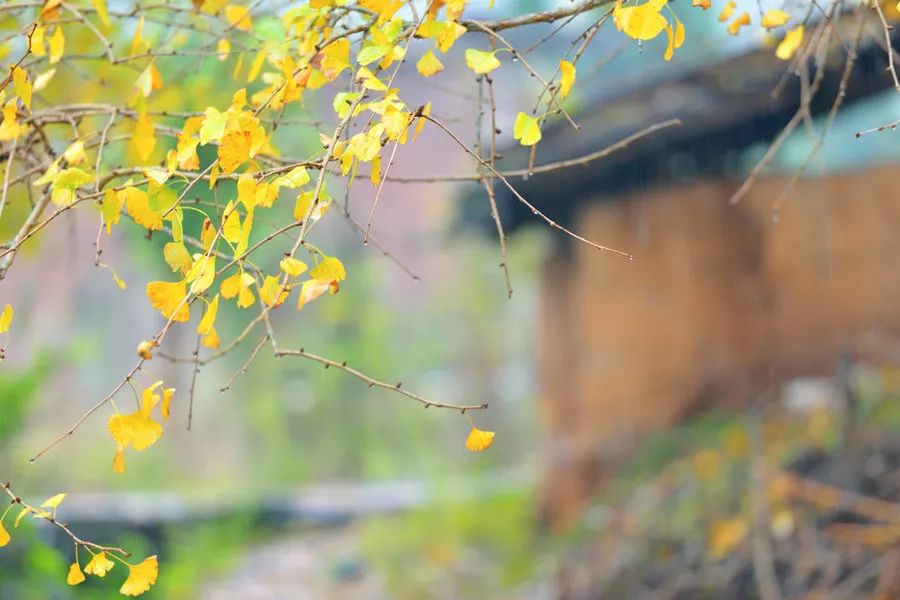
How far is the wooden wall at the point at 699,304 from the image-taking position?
5.47 m

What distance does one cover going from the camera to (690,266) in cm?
609

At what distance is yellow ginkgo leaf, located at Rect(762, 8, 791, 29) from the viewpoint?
7.00ft

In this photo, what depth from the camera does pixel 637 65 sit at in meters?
12.9

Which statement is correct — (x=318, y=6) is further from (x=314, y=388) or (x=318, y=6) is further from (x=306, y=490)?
(x=314, y=388)

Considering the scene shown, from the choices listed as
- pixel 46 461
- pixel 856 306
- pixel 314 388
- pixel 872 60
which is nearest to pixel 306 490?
pixel 314 388

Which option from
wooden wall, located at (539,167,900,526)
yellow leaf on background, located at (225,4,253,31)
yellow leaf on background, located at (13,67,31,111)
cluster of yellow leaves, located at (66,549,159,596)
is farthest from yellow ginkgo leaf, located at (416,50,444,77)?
wooden wall, located at (539,167,900,526)

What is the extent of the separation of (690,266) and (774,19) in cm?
404

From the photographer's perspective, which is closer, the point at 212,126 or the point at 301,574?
the point at 212,126

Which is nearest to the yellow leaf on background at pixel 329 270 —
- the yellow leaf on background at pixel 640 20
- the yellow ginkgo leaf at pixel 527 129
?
the yellow ginkgo leaf at pixel 527 129

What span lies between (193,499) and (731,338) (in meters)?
5.54

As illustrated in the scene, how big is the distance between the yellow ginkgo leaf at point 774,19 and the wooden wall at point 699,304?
137 inches

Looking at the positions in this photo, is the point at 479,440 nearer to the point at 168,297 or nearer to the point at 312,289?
the point at 312,289

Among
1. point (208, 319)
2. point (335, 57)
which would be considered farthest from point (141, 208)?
point (335, 57)

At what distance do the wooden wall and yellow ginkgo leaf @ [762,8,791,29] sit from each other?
3.48 meters
